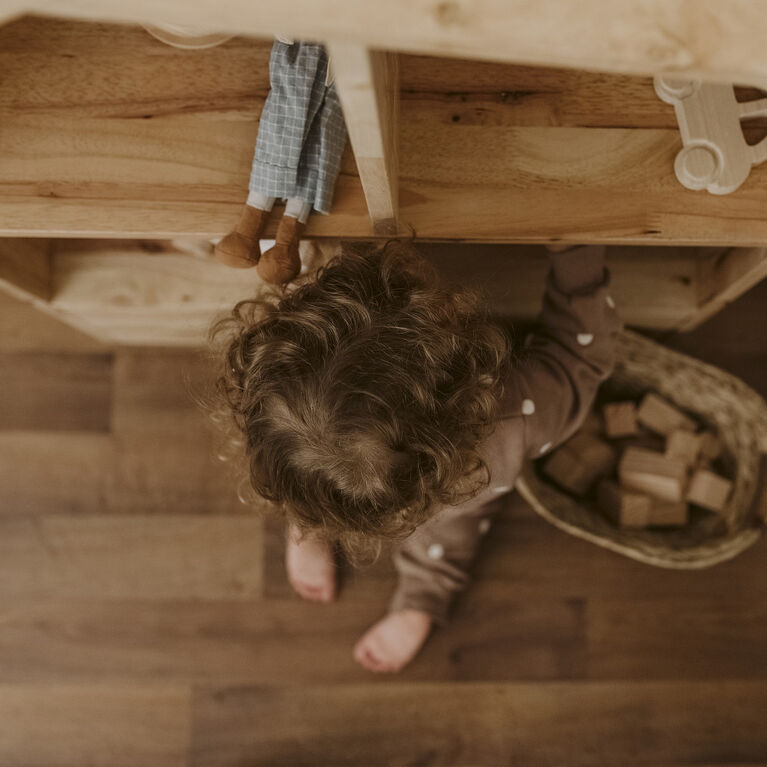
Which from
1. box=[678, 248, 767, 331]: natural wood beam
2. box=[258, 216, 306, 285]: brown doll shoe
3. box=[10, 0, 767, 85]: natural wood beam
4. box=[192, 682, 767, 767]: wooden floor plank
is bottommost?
box=[192, 682, 767, 767]: wooden floor plank

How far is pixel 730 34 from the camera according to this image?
28 cm

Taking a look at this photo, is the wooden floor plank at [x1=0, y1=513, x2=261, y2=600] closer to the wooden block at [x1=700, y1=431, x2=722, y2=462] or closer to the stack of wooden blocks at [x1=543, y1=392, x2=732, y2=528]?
the stack of wooden blocks at [x1=543, y1=392, x2=732, y2=528]

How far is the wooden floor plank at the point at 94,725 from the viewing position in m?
1.24

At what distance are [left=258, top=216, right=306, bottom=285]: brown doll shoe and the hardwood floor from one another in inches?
26.8

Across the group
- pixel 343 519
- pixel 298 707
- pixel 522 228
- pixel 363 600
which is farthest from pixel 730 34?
pixel 298 707

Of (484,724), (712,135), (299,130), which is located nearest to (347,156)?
(299,130)

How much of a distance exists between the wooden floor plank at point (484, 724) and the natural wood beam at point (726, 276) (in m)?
0.70

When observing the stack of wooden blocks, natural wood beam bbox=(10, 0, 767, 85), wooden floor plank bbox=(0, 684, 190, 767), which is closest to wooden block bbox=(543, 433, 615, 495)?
the stack of wooden blocks

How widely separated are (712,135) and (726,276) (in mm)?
327

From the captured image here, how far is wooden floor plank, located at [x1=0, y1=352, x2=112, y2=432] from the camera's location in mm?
1305

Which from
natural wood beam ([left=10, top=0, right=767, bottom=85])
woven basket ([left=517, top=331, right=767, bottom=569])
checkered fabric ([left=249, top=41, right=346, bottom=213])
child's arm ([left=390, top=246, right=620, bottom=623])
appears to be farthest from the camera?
woven basket ([left=517, top=331, right=767, bottom=569])

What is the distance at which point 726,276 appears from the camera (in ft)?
3.09

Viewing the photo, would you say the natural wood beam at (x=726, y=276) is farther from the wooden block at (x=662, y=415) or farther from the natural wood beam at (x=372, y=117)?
→ the natural wood beam at (x=372, y=117)

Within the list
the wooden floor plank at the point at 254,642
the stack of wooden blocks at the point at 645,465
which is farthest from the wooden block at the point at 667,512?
the wooden floor plank at the point at 254,642
